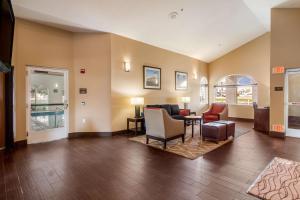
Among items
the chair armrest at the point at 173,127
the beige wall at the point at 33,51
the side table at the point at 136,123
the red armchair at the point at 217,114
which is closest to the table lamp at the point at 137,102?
the side table at the point at 136,123

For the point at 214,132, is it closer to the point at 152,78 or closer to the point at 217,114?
the point at 217,114

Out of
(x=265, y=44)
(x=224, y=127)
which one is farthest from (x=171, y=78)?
(x=265, y=44)

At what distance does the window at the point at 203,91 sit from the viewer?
9.06 m

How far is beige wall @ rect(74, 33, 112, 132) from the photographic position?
16.8 ft

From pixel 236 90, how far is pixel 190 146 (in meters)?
5.66

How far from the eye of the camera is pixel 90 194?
215 centimetres

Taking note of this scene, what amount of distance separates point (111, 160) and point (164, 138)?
4.25ft

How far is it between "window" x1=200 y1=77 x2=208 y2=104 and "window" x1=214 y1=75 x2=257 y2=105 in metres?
0.52

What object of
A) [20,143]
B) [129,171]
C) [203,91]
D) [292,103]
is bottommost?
[129,171]

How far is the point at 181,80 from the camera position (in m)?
7.73

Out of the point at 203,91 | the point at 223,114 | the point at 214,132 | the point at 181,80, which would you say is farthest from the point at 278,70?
the point at 203,91

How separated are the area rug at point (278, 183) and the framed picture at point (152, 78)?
4324 mm

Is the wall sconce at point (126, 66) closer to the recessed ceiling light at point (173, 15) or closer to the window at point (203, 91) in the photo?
the recessed ceiling light at point (173, 15)

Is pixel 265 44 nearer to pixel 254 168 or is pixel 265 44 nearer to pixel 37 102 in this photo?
pixel 254 168
